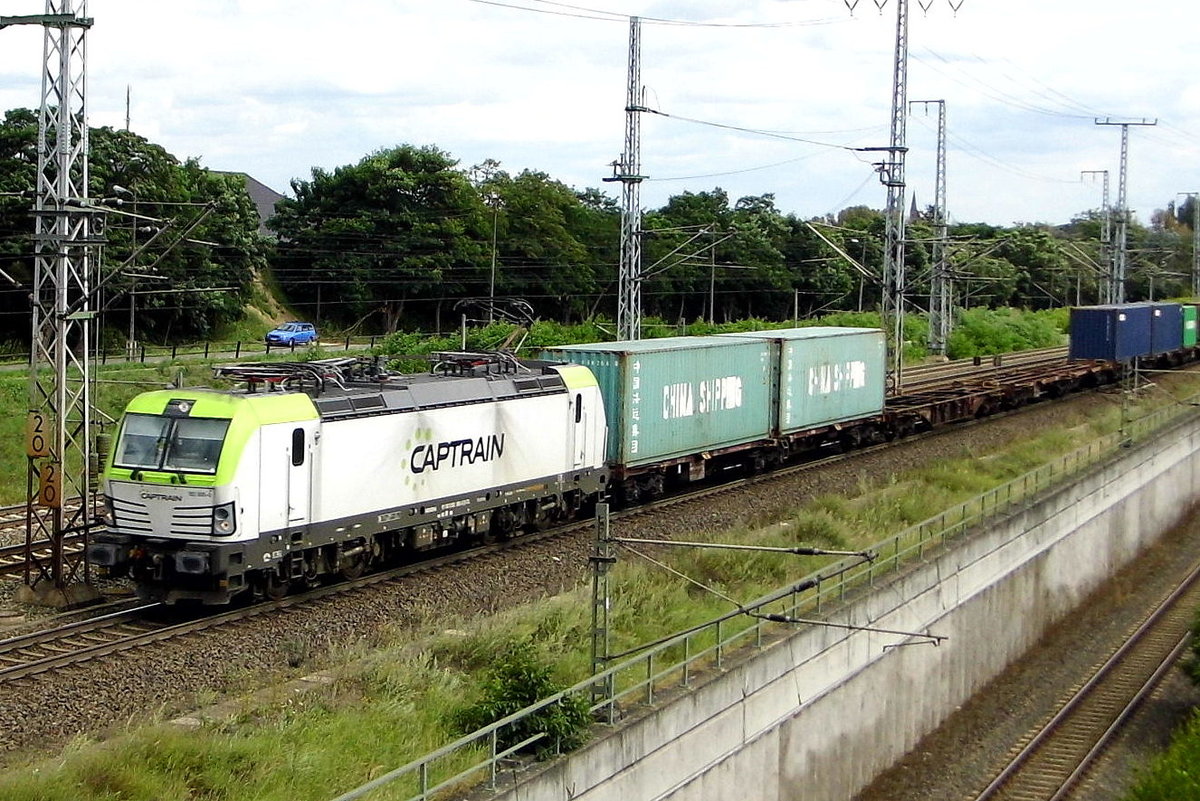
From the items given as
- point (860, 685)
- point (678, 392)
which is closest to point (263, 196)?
point (678, 392)

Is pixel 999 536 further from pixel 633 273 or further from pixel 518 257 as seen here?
pixel 518 257

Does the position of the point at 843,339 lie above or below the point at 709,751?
above

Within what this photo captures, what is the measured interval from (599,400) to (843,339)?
11.1 meters

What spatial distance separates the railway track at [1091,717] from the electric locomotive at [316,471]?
9.35 meters

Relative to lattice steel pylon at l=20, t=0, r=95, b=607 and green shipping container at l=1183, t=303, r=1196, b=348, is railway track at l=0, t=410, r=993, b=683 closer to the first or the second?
lattice steel pylon at l=20, t=0, r=95, b=607

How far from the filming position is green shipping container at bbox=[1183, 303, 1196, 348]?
64.1 meters

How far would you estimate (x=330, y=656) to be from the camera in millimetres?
16719

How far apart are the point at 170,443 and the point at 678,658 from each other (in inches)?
289

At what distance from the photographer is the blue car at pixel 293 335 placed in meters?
57.2

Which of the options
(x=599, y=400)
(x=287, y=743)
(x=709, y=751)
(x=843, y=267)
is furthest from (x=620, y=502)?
(x=843, y=267)

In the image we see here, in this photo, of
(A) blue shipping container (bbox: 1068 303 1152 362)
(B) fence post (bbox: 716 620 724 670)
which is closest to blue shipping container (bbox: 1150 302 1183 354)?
(A) blue shipping container (bbox: 1068 303 1152 362)

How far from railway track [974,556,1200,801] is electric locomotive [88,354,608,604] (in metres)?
9.35

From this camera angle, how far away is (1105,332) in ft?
172

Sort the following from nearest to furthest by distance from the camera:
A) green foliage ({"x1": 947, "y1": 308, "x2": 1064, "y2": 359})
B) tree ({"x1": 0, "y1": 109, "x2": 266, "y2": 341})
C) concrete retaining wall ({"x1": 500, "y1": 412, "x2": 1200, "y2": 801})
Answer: concrete retaining wall ({"x1": 500, "y1": 412, "x2": 1200, "y2": 801})
tree ({"x1": 0, "y1": 109, "x2": 266, "y2": 341})
green foliage ({"x1": 947, "y1": 308, "x2": 1064, "y2": 359})
